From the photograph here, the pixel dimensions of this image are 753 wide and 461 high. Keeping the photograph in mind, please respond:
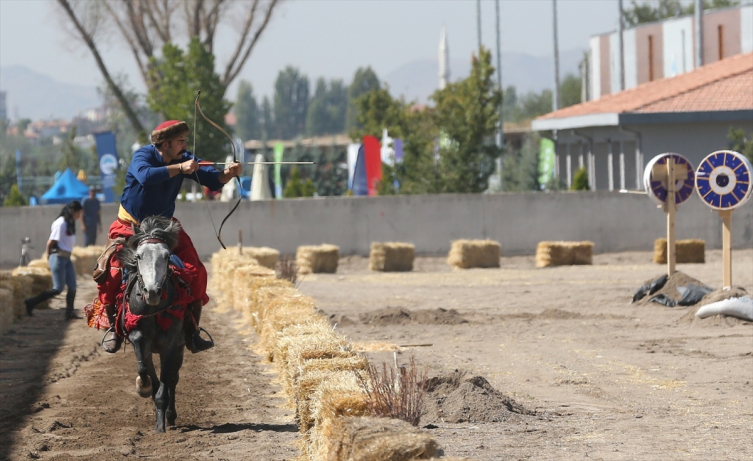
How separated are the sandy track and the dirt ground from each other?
0.07 feet

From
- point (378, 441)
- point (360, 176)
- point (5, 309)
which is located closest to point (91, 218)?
point (5, 309)

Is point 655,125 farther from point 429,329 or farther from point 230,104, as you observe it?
point 429,329

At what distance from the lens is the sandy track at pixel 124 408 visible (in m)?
8.04

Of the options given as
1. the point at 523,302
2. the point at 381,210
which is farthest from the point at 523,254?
the point at 523,302

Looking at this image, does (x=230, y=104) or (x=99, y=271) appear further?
(x=230, y=104)

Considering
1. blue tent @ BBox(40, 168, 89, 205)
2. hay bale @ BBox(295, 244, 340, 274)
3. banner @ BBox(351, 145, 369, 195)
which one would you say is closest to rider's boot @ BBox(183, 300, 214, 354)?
hay bale @ BBox(295, 244, 340, 274)

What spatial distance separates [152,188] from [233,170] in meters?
0.79

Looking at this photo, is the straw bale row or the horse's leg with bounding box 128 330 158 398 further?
the horse's leg with bounding box 128 330 158 398

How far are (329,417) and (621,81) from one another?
179 feet

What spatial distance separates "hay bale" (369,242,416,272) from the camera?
89.0 feet

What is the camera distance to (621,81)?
193 ft

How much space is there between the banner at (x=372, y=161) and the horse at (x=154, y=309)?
32935 millimetres

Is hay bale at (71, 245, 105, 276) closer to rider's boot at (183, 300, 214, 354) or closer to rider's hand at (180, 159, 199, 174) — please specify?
rider's boot at (183, 300, 214, 354)

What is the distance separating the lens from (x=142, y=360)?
28.4 feet
